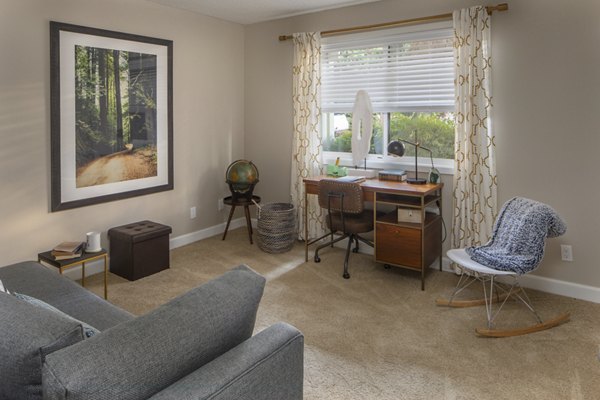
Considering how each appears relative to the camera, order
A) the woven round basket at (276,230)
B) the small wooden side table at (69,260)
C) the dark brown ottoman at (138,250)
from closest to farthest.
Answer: the small wooden side table at (69,260) → the dark brown ottoman at (138,250) → the woven round basket at (276,230)

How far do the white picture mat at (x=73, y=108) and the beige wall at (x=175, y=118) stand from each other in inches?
4.3

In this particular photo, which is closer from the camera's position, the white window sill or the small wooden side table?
the small wooden side table

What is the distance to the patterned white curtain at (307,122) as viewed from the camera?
441cm

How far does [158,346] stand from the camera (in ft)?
3.54

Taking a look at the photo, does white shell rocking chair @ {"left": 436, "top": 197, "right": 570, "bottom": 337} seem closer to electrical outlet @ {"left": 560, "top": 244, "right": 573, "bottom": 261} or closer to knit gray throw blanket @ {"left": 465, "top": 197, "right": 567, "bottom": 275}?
knit gray throw blanket @ {"left": 465, "top": 197, "right": 567, "bottom": 275}

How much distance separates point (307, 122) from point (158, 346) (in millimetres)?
3639

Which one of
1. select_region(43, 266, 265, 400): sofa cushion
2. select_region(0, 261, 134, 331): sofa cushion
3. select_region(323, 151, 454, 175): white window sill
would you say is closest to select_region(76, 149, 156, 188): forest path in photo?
select_region(0, 261, 134, 331): sofa cushion

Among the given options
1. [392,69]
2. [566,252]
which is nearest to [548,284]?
[566,252]

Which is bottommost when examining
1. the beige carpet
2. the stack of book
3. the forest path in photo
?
the beige carpet

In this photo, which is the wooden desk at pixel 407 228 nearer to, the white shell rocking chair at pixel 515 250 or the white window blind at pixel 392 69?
the white shell rocking chair at pixel 515 250

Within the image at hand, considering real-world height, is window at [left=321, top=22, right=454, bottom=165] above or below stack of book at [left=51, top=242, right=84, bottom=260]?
above

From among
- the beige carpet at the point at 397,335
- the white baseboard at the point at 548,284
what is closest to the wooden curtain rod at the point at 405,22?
the white baseboard at the point at 548,284

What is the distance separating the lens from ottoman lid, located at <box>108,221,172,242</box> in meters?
3.61

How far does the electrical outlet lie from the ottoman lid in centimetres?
315
